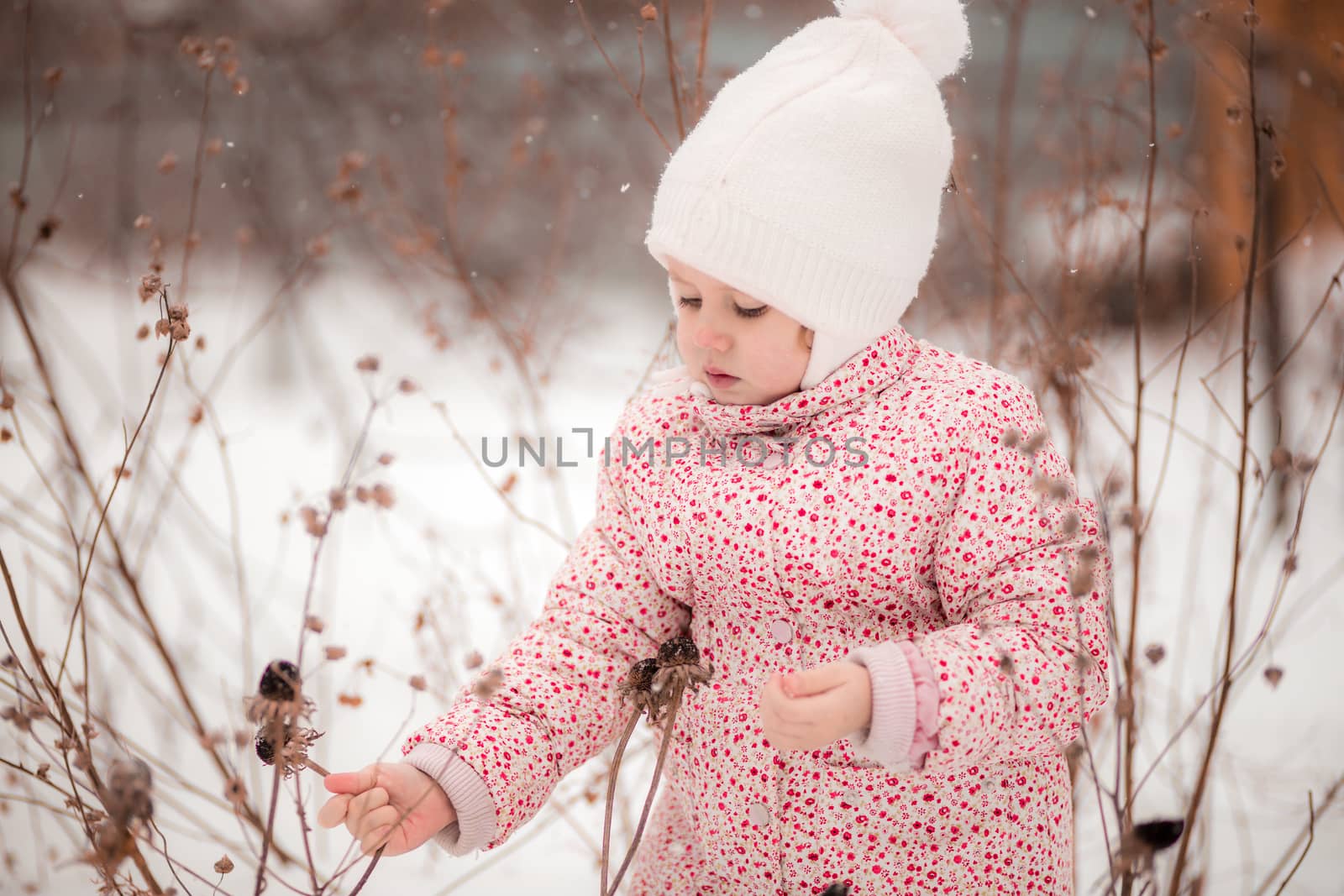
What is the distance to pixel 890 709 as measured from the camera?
1.77ft

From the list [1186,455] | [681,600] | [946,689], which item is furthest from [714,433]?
[1186,455]

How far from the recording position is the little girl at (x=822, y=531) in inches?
24.9

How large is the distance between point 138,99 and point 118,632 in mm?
682

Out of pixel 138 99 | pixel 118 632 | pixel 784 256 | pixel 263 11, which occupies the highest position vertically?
pixel 263 11

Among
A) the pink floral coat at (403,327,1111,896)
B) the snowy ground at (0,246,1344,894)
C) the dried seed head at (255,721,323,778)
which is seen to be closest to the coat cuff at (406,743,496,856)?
the pink floral coat at (403,327,1111,896)

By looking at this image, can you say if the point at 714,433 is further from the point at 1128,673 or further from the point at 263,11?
the point at 263,11

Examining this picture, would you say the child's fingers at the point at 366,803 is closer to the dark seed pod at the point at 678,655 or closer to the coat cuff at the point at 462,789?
the coat cuff at the point at 462,789

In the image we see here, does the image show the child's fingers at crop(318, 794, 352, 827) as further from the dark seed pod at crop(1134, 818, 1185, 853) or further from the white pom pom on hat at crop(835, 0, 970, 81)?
the white pom pom on hat at crop(835, 0, 970, 81)

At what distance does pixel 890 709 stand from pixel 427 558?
120 cm

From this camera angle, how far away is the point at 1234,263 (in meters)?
1.40

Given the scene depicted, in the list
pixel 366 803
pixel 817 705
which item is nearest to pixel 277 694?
pixel 366 803

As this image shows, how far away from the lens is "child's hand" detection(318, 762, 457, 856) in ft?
1.95

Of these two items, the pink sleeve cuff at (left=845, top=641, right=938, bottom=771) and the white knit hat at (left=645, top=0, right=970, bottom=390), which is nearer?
the pink sleeve cuff at (left=845, top=641, right=938, bottom=771)

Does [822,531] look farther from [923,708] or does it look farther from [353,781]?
[353,781]
